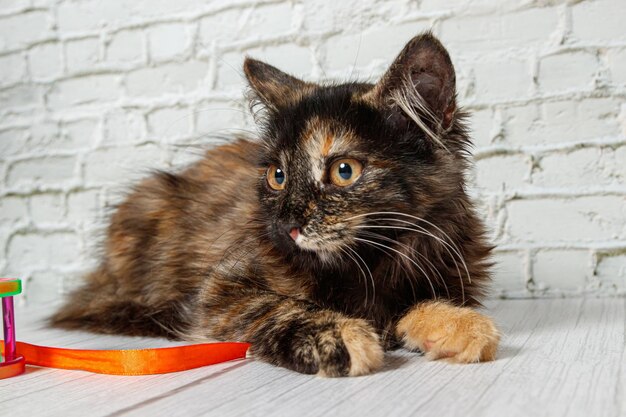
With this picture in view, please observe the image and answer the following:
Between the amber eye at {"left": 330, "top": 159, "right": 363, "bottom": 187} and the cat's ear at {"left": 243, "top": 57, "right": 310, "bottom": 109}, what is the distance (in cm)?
32

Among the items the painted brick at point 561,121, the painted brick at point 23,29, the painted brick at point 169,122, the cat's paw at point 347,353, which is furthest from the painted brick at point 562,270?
the painted brick at point 23,29

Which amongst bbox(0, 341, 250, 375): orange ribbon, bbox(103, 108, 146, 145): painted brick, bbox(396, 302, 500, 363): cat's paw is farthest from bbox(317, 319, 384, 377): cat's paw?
bbox(103, 108, 146, 145): painted brick

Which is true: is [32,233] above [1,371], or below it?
above

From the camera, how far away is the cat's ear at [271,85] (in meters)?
1.74

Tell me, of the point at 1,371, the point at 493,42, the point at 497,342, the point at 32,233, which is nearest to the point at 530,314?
the point at 497,342

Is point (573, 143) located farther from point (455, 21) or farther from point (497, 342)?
point (497, 342)

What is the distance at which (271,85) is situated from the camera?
69.7 inches

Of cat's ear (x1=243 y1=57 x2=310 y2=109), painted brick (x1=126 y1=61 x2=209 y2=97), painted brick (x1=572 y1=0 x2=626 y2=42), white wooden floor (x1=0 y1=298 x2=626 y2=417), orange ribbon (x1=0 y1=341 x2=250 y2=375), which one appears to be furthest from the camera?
painted brick (x1=126 y1=61 x2=209 y2=97)

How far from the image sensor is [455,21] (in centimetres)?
240

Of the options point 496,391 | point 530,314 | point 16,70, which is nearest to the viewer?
point 496,391

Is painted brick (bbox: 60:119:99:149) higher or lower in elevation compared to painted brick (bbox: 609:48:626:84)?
lower

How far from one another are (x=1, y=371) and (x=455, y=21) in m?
1.89

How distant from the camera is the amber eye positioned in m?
1.46

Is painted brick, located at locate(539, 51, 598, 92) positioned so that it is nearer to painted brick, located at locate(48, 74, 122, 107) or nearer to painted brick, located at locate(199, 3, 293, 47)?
painted brick, located at locate(199, 3, 293, 47)
